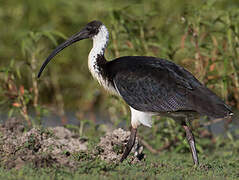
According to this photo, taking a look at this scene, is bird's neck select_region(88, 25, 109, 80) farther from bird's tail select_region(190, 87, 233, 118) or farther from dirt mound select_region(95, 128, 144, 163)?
bird's tail select_region(190, 87, 233, 118)

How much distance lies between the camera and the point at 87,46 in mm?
14820

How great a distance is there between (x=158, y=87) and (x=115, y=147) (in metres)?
1.04

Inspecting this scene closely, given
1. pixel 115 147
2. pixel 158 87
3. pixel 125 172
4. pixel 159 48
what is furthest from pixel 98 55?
pixel 125 172

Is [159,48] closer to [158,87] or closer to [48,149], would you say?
[158,87]

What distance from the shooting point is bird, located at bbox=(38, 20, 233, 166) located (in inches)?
281

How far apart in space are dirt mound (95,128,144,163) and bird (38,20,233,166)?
8.6 inches

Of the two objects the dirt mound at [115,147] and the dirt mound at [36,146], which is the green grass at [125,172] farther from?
the dirt mound at [115,147]

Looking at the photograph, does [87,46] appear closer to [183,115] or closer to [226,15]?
[226,15]

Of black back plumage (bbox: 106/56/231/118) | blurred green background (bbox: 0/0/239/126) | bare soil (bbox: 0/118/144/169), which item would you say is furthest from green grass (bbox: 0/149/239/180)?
blurred green background (bbox: 0/0/239/126)

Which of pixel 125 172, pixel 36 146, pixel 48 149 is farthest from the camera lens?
pixel 36 146

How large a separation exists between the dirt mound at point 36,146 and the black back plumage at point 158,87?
43.9 inches

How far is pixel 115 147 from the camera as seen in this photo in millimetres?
7754

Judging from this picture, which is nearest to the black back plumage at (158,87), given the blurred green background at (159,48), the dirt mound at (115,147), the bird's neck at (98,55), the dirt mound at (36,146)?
the bird's neck at (98,55)

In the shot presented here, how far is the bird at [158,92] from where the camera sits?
7129mm
